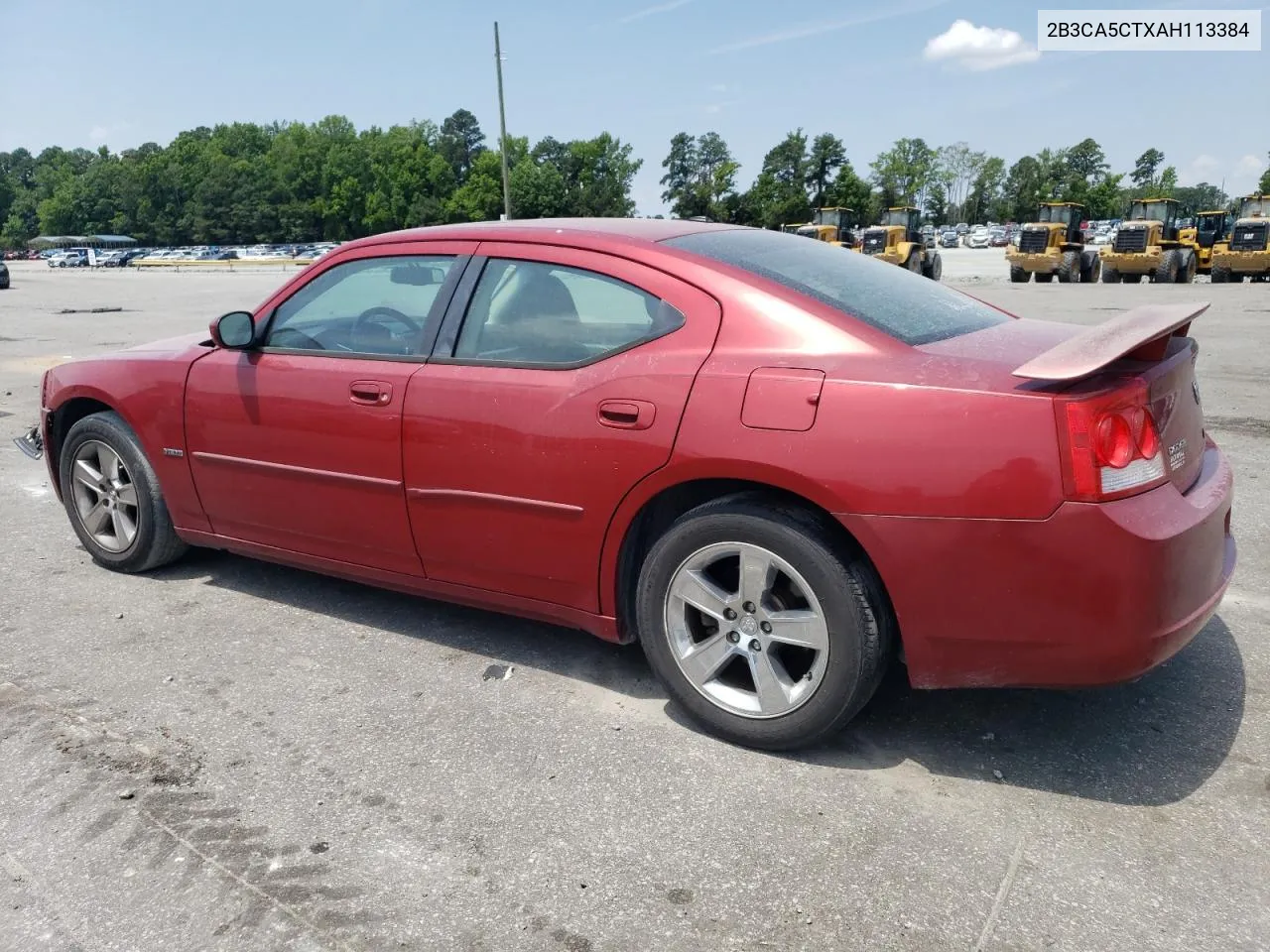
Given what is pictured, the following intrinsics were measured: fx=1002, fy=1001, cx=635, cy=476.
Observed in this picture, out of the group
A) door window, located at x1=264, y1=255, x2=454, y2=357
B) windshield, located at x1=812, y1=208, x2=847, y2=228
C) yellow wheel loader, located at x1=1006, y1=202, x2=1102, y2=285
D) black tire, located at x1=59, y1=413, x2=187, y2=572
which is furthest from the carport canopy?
door window, located at x1=264, y1=255, x2=454, y2=357

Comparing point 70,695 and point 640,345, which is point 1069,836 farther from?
point 70,695

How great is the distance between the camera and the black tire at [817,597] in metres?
2.73

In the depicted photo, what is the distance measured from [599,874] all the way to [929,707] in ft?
4.37

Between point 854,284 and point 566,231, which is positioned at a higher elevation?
point 566,231

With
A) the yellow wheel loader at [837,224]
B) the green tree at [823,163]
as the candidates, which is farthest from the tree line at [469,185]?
the yellow wheel loader at [837,224]

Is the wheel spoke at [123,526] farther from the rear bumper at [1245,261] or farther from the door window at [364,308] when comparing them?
the rear bumper at [1245,261]

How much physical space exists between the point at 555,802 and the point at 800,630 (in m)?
0.83

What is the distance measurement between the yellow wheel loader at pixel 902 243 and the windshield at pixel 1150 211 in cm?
610

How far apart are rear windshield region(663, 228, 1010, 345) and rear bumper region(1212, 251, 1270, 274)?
28.2m

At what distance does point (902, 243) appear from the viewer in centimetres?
3138

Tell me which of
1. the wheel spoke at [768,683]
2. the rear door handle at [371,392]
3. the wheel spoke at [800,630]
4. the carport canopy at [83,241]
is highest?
the carport canopy at [83,241]

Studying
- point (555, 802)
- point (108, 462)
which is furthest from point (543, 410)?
point (108, 462)

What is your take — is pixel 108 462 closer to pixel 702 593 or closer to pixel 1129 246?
pixel 702 593

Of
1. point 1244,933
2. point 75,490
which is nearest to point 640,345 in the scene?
point 1244,933
